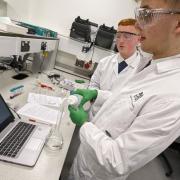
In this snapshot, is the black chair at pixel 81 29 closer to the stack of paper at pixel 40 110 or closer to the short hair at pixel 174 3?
the stack of paper at pixel 40 110

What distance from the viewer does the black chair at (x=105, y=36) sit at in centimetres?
246

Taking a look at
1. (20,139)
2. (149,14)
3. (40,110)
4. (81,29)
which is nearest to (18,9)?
(81,29)

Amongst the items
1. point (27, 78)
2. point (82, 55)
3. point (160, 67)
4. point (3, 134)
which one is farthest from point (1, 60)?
point (160, 67)

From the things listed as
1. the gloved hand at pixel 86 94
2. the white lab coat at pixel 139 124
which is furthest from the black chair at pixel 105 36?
the white lab coat at pixel 139 124

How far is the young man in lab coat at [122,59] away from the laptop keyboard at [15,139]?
0.86 m

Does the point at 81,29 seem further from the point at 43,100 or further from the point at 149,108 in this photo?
the point at 149,108

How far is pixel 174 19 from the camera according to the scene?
65 cm

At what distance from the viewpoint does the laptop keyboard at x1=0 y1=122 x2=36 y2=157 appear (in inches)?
32.2

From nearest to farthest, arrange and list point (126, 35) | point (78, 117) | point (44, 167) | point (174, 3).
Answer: point (174, 3) → point (44, 167) → point (78, 117) → point (126, 35)

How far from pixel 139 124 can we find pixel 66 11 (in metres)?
2.46

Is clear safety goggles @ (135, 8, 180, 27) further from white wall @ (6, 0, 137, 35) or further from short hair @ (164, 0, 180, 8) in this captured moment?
white wall @ (6, 0, 137, 35)

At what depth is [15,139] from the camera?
0.90 metres

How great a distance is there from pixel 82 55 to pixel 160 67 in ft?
6.76

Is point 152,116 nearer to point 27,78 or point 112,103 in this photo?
point 112,103
